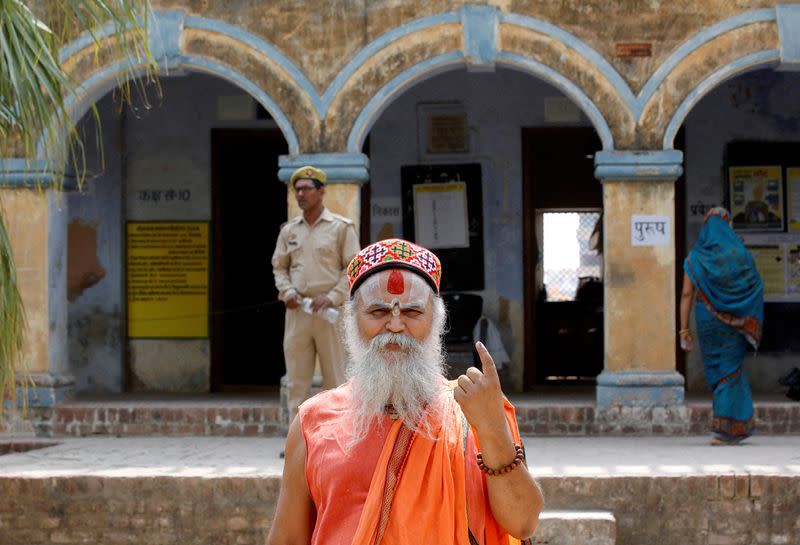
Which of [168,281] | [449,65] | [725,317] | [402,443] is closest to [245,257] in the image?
[168,281]

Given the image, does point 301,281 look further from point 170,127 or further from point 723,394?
point 170,127

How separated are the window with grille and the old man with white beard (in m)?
9.82

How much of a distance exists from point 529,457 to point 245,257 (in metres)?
4.92

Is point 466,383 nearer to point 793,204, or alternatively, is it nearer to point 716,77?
point 716,77

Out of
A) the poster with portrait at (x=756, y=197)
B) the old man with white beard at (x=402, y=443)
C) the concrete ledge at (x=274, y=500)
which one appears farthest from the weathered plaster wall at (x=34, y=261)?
the old man with white beard at (x=402, y=443)

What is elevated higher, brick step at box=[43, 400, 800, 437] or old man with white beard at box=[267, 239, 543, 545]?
old man with white beard at box=[267, 239, 543, 545]

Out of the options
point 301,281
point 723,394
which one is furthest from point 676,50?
point 301,281

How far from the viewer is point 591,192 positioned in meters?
12.7

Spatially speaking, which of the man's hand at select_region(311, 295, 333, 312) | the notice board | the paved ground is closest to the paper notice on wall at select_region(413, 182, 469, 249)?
the notice board

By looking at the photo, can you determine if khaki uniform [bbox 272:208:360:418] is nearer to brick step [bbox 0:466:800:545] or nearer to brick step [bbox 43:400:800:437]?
brick step [bbox 0:466:800:545]

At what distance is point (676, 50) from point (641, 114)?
57 centimetres

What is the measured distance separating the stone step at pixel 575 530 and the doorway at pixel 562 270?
5413 millimetres

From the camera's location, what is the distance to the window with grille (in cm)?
1298

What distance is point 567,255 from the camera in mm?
13039
